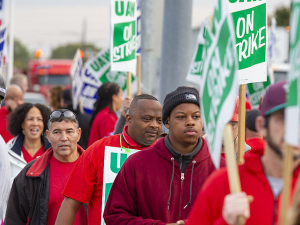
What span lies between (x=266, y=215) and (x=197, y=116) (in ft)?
4.67

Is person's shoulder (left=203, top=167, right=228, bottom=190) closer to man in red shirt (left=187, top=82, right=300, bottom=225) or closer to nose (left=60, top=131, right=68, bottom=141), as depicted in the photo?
man in red shirt (left=187, top=82, right=300, bottom=225)

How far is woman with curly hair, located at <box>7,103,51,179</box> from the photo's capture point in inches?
230

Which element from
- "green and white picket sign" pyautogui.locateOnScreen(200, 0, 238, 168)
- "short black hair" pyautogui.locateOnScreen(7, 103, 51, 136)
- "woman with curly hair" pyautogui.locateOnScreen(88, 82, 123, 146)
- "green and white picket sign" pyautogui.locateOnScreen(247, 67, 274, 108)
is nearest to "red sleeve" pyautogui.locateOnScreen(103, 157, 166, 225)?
"green and white picket sign" pyautogui.locateOnScreen(200, 0, 238, 168)

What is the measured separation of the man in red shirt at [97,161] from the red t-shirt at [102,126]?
2987mm

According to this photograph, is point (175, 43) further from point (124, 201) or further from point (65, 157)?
point (124, 201)

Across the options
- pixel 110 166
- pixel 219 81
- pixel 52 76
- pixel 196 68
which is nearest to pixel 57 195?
pixel 110 166

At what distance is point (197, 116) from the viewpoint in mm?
3832

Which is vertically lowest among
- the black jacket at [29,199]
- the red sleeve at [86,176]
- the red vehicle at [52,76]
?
the black jacket at [29,199]

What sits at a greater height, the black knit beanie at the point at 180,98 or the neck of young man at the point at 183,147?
the black knit beanie at the point at 180,98

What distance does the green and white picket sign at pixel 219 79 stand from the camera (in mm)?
2531

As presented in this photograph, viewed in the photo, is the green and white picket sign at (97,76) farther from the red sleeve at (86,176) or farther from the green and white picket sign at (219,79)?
the green and white picket sign at (219,79)

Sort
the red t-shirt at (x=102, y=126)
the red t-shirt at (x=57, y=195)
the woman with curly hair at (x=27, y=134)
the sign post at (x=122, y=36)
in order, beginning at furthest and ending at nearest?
the red t-shirt at (x=102, y=126) → the sign post at (x=122, y=36) → the woman with curly hair at (x=27, y=134) → the red t-shirt at (x=57, y=195)

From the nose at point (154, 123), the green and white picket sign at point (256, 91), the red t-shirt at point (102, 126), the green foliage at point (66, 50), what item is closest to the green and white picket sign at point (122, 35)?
the red t-shirt at point (102, 126)

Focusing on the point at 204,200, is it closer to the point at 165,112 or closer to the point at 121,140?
the point at 165,112
